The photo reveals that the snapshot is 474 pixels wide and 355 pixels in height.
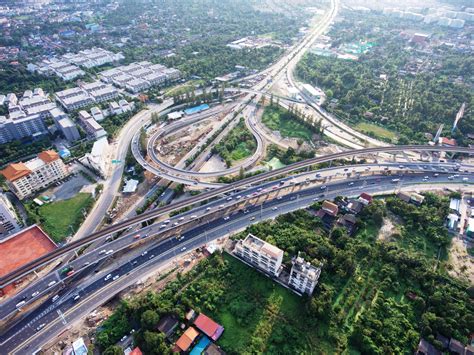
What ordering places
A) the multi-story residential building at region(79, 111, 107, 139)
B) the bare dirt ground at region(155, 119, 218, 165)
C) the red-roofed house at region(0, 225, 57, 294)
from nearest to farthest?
1. the red-roofed house at region(0, 225, 57, 294)
2. the bare dirt ground at region(155, 119, 218, 165)
3. the multi-story residential building at region(79, 111, 107, 139)

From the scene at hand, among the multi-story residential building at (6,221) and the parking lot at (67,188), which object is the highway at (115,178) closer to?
the parking lot at (67,188)

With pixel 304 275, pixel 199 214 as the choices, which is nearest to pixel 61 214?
pixel 199 214

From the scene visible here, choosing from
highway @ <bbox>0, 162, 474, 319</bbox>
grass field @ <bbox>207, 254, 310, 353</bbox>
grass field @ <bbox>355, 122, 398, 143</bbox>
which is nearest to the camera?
grass field @ <bbox>207, 254, 310, 353</bbox>

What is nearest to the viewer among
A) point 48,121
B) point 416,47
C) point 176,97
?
point 48,121

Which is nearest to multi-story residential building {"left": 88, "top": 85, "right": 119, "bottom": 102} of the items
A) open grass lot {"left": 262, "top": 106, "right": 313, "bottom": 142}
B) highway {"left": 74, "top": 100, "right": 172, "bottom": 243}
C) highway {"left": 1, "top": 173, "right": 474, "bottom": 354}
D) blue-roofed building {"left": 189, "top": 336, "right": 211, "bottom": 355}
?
highway {"left": 74, "top": 100, "right": 172, "bottom": 243}

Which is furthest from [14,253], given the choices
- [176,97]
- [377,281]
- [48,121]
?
[176,97]

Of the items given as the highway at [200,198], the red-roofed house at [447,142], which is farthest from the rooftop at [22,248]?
the red-roofed house at [447,142]

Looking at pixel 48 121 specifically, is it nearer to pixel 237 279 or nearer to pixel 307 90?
pixel 237 279

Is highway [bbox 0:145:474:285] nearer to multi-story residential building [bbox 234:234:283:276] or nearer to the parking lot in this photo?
multi-story residential building [bbox 234:234:283:276]
